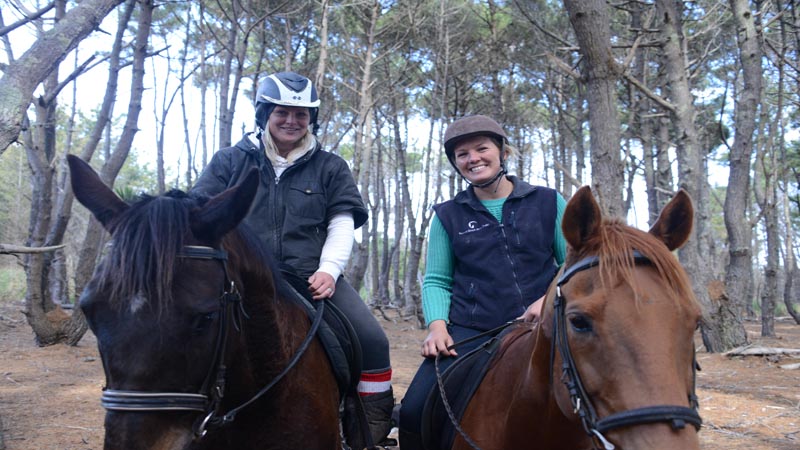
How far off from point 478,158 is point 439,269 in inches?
26.6

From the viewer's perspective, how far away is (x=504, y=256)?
298cm

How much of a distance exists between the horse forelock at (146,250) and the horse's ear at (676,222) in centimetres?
167

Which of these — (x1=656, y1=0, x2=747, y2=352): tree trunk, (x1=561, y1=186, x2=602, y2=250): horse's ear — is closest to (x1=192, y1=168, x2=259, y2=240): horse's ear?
(x1=561, y1=186, x2=602, y2=250): horse's ear

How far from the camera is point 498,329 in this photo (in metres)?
2.83

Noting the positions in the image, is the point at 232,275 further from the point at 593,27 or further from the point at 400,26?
the point at 400,26

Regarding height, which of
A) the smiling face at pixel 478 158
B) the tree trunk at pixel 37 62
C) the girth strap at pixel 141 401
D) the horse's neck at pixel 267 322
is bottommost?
the girth strap at pixel 141 401

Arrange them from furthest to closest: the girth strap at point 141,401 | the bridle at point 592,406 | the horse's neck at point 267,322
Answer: the horse's neck at point 267,322 → the girth strap at point 141,401 → the bridle at point 592,406

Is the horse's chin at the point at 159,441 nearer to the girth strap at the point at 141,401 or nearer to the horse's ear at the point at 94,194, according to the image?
the girth strap at the point at 141,401

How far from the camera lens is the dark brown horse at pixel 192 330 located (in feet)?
5.88

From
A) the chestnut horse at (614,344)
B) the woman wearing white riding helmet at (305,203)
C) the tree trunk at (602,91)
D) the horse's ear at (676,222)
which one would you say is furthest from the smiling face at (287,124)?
the tree trunk at (602,91)

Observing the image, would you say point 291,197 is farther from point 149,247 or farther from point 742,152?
point 742,152

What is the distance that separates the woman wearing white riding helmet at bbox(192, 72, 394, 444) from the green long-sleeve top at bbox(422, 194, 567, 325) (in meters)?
0.34

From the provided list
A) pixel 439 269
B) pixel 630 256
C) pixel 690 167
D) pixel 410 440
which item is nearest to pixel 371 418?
pixel 410 440

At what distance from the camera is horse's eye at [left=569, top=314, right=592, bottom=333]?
166 cm
